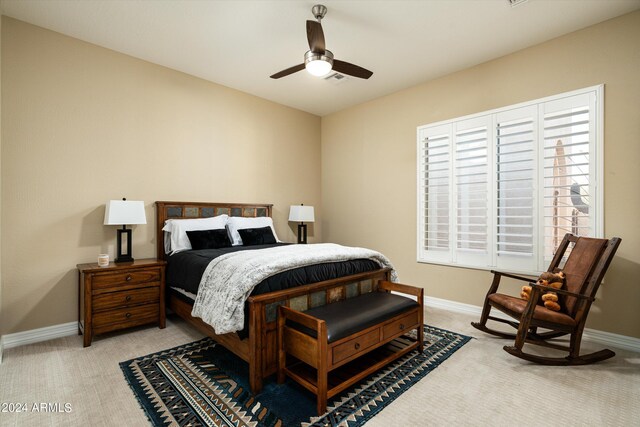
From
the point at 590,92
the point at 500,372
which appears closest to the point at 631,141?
the point at 590,92

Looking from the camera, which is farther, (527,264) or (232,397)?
(527,264)

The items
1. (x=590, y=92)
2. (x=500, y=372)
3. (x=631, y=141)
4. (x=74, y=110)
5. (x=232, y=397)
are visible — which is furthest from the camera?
(x=74, y=110)

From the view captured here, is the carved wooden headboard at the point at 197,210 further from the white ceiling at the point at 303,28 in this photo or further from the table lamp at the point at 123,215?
the white ceiling at the point at 303,28

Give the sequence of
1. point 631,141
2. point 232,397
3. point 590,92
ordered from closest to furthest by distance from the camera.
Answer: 1. point 232,397
2. point 631,141
3. point 590,92

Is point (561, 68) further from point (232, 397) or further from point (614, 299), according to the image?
point (232, 397)

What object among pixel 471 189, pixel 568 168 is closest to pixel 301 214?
pixel 471 189

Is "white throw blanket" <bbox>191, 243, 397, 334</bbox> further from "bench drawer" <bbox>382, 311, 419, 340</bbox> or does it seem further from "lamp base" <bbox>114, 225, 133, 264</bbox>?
"lamp base" <bbox>114, 225, 133, 264</bbox>

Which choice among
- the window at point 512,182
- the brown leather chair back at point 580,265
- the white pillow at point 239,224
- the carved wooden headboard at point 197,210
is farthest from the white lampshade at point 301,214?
the brown leather chair back at point 580,265

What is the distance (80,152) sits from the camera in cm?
325

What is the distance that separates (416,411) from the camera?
→ 192 centimetres

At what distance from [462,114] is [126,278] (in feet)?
14.0

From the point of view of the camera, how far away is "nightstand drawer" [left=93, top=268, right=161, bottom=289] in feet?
9.52

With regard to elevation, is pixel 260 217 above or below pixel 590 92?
below

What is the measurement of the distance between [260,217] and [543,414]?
370 centimetres
